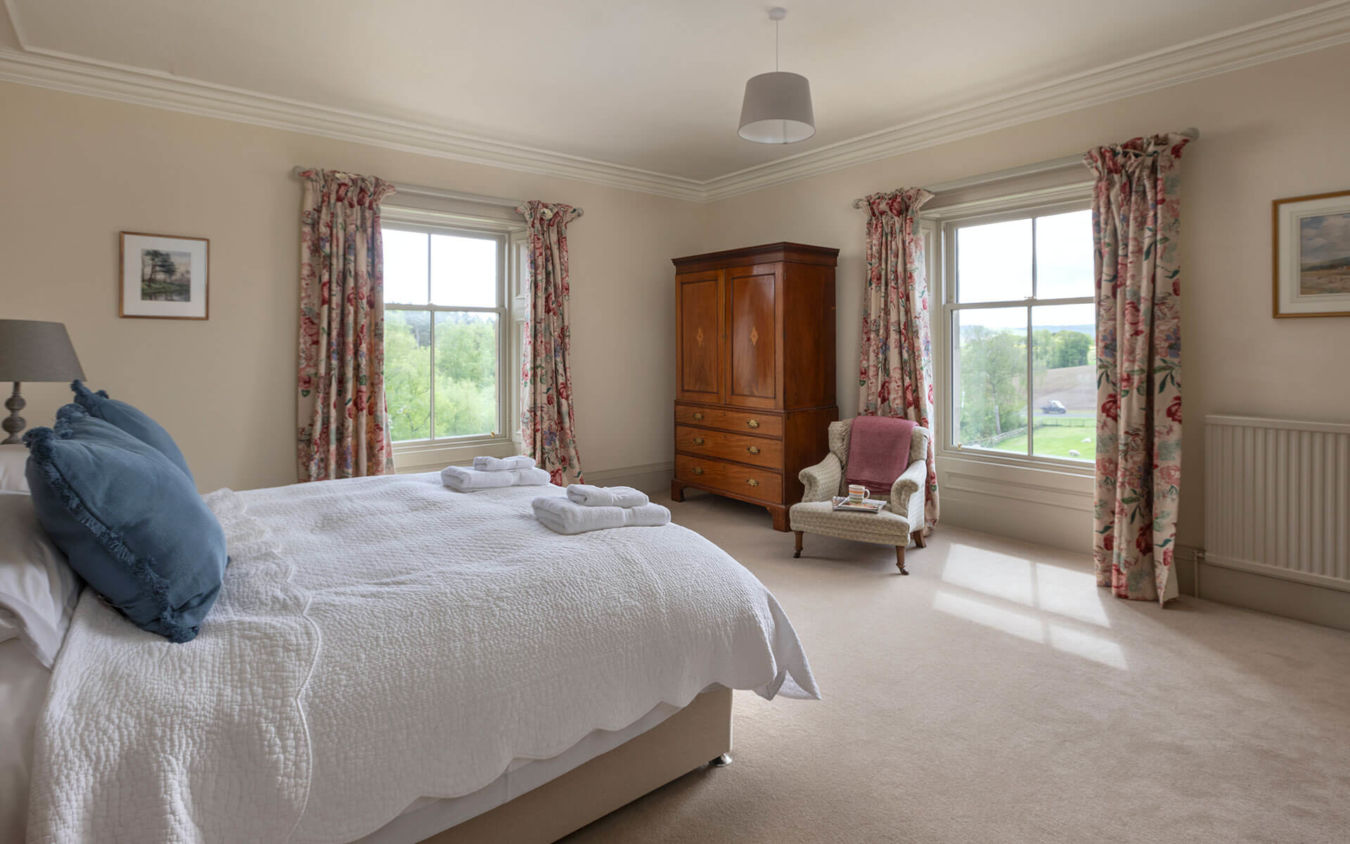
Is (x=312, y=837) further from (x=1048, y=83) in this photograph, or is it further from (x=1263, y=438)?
(x=1048, y=83)

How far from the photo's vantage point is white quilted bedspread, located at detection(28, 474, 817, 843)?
1.18 meters

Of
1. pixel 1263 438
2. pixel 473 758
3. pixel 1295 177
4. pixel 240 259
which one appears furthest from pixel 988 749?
pixel 240 259

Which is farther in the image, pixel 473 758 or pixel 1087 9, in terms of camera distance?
pixel 1087 9

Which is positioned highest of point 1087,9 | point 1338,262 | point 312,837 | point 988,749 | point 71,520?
point 1087,9

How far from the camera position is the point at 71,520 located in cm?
138

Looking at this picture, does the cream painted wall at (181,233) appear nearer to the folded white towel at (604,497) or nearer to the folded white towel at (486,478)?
the folded white towel at (486,478)

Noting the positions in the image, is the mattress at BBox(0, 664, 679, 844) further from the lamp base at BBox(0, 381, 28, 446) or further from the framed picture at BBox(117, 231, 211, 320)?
the framed picture at BBox(117, 231, 211, 320)

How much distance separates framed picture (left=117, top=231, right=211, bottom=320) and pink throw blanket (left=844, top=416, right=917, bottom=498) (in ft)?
13.8

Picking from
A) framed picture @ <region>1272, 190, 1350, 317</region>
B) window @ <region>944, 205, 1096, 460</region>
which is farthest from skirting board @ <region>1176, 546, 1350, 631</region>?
framed picture @ <region>1272, 190, 1350, 317</region>

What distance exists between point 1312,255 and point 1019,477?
6.19 feet

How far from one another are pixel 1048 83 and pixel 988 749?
3.72 meters

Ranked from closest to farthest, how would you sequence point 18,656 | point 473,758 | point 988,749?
point 18,656 < point 473,758 < point 988,749

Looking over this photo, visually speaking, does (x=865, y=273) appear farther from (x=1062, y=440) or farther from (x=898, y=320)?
(x=1062, y=440)

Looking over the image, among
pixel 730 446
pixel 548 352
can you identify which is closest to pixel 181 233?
pixel 548 352
